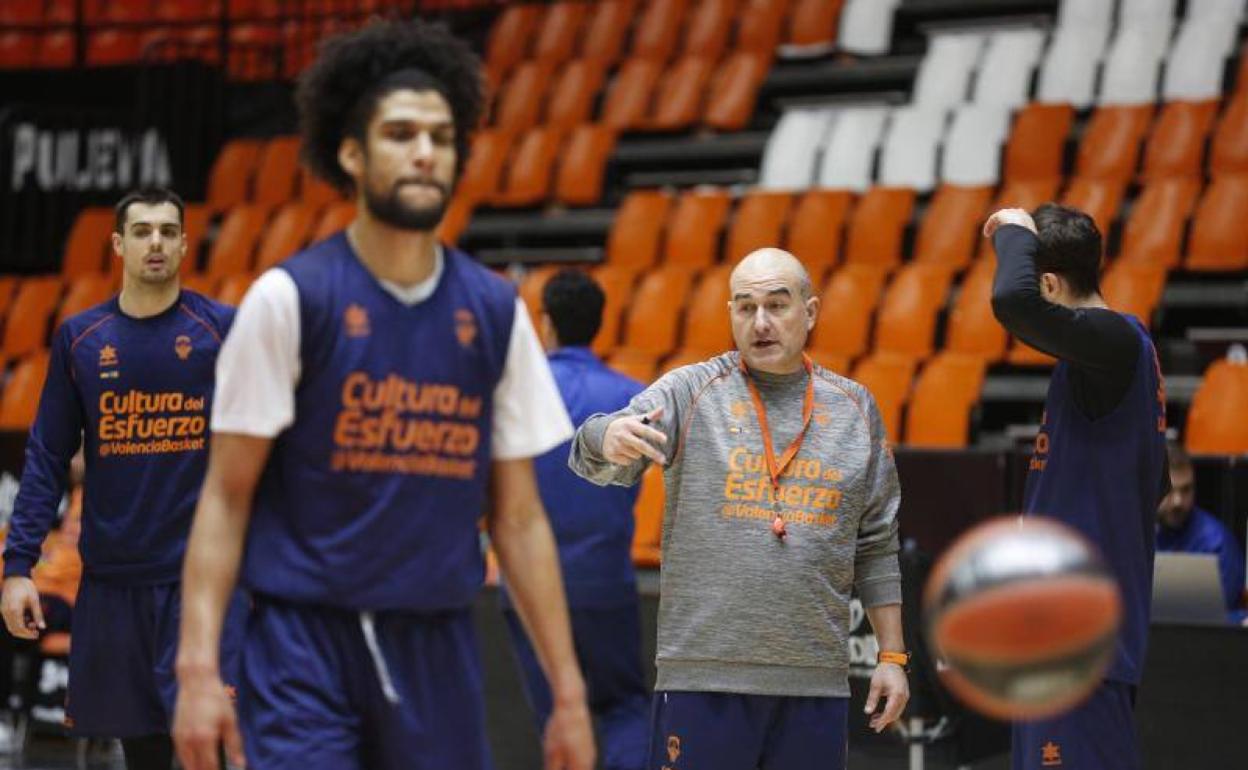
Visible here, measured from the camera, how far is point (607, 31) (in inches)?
650

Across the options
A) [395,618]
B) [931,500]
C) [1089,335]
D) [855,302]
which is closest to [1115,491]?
[1089,335]

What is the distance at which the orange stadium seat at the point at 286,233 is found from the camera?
1470 cm

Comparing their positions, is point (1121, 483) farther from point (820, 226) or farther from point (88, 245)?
point (88, 245)

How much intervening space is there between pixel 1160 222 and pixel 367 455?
9.08m

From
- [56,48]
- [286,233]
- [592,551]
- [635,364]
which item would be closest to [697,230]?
[635,364]

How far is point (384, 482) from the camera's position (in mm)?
3479

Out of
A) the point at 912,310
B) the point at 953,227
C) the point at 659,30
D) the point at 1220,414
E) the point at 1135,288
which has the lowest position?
the point at 1220,414

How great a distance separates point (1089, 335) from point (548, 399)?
5.07 feet

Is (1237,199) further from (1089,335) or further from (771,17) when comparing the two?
(1089,335)

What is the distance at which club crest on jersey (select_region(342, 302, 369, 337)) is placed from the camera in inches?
136

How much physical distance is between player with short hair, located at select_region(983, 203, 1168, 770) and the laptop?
2.18 meters

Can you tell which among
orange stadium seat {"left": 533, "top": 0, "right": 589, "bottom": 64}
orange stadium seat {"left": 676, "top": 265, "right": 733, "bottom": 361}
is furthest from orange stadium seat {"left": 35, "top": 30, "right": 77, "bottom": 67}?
orange stadium seat {"left": 676, "top": 265, "right": 733, "bottom": 361}

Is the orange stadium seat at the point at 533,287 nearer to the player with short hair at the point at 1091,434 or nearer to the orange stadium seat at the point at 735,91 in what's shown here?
the orange stadium seat at the point at 735,91

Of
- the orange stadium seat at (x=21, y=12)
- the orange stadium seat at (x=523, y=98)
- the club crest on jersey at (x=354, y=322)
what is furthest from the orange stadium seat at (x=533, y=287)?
the orange stadium seat at (x=21, y=12)
